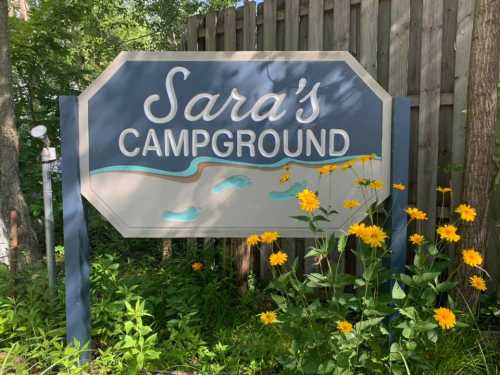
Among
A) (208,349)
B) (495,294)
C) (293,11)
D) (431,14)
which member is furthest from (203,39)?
(495,294)

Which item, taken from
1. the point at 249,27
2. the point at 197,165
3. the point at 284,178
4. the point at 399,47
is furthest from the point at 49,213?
the point at 399,47

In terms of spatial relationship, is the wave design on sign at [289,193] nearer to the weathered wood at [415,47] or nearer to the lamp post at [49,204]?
the weathered wood at [415,47]

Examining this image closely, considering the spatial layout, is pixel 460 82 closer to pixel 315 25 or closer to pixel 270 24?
pixel 315 25

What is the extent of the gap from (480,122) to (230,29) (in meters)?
2.32

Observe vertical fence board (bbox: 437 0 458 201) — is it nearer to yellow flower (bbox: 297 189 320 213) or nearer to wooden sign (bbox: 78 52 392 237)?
wooden sign (bbox: 78 52 392 237)

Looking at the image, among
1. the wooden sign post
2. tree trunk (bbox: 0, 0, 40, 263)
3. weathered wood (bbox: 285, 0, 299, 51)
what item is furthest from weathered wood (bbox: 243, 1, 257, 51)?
tree trunk (bbox: 0, 0, 40, 263)

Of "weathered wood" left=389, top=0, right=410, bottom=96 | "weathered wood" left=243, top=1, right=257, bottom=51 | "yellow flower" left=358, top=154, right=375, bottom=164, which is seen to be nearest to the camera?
"yellow flower" left=358, top=154, right=375, bottom=164

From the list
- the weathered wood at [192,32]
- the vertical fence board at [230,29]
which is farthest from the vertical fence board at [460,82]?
the weathered wood at [192,32]

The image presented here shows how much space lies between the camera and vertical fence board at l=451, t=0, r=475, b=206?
9.05ft

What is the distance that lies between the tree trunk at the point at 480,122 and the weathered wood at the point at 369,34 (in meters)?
0.76

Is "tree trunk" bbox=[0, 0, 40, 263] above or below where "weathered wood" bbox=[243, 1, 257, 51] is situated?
below

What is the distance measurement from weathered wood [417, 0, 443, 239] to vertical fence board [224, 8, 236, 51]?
1.63 m

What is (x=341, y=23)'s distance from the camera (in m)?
3.11

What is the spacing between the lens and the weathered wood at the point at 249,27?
3.61 metres
